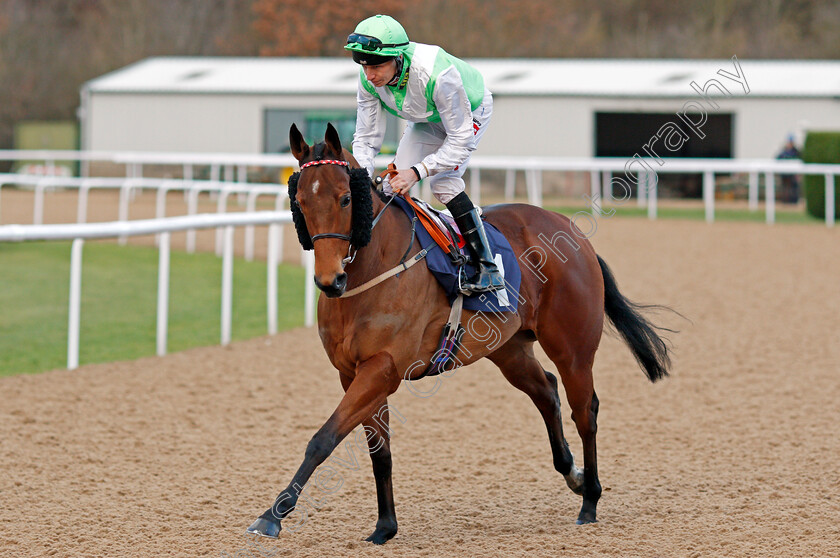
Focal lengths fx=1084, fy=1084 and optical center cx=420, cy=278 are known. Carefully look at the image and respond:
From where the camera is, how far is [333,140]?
3400mm

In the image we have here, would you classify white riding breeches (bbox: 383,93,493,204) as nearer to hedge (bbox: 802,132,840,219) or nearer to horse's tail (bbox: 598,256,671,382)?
horse's tail (bbox: 598,256,671,382)

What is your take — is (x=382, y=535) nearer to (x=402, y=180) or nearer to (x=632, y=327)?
(x=402, y=180)

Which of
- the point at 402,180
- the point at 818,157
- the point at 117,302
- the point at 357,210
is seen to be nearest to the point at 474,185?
the point at 818,157

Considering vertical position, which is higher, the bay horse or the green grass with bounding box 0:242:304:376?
→ the bay horse

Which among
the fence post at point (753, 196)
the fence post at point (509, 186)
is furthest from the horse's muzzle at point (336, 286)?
the fence post at point (509, 186)

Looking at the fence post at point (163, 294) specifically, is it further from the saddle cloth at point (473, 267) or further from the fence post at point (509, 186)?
the fence post at point (509, 186)

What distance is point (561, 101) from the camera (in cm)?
2322

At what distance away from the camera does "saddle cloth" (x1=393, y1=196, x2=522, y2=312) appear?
3.94 meters

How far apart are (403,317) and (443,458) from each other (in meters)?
1.44

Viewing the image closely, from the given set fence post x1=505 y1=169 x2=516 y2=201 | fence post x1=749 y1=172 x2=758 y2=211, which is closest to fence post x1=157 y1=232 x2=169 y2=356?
fence post x1=749 y1=172 x2=758 y2=211

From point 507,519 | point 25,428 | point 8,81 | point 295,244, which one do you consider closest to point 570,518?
point 507,519

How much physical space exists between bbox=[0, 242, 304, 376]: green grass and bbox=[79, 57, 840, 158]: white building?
939cm

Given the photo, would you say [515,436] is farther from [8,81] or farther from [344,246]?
[8,81]

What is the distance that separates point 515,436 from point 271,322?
334cm
